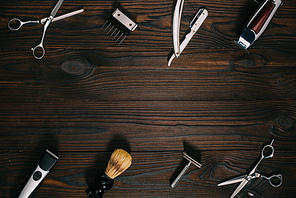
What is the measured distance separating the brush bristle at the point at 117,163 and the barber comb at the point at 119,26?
0.35 meters

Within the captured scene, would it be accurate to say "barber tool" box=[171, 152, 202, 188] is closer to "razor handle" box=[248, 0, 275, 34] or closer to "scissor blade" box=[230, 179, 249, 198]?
"scissor blade" box=[230, 179, 249, 198]

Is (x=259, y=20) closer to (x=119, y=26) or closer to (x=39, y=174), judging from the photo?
(x=119, y=26)

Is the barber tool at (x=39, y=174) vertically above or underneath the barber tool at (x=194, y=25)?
underneath

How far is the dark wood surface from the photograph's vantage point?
2.75 feet

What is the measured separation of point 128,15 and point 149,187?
0.56m

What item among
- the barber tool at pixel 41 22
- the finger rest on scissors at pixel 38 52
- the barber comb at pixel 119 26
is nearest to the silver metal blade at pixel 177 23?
the barber comb at pixel 119 26

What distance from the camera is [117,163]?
0.80m

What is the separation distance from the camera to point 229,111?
864mm

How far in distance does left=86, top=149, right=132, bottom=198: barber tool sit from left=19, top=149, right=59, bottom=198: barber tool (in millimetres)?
138

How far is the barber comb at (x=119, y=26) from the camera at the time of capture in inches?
32.2

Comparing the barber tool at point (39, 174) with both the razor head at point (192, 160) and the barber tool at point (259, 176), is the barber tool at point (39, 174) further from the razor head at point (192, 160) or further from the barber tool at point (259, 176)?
the barber tool at point (259, 176)

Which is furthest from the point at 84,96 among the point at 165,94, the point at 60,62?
the point at 165,94

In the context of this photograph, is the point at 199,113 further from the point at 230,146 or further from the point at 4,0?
the point at 4,0

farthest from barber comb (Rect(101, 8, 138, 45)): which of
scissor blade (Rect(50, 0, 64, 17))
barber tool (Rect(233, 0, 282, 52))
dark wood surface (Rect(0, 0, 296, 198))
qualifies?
barber tool (Rect(233, 0, 282, 52))
